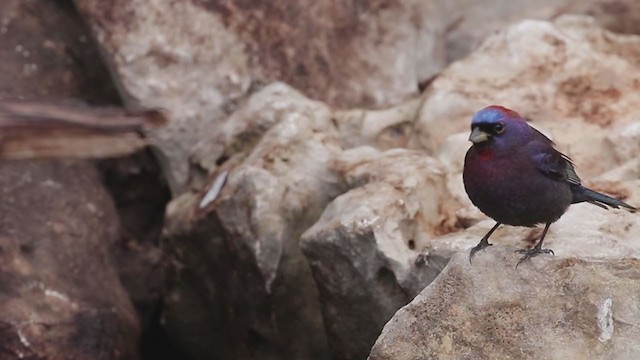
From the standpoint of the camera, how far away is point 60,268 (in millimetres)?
7004

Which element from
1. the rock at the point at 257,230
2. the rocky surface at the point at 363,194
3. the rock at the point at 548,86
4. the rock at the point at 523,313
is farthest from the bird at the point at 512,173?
the rock at the point at 257,230

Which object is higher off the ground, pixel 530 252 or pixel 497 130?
pixel 497 130

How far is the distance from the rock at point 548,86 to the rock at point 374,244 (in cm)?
73

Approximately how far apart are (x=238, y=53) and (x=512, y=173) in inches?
155

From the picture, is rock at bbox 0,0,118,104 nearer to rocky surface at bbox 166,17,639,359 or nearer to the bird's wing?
rocky surface at bbox 166,17,639,359

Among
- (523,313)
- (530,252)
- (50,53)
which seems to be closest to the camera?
(523,313)

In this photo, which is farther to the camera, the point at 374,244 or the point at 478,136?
the point at 374,244

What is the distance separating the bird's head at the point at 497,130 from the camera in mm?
4520

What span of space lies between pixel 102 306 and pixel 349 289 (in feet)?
6.15

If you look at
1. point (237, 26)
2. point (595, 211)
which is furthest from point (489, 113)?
point (237, 26)

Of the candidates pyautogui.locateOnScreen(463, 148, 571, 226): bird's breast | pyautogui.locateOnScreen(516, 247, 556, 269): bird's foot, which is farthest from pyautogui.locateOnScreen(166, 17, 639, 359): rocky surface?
pyautogui.locateOnScreen(516, 247, 556, 269): bird's foot

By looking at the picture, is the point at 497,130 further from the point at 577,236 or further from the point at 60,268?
the point at 60,268

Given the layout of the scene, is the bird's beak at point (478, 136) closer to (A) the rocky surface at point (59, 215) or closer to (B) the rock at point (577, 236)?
(B) the rock at point (577, 236)

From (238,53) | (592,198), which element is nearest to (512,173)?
(592,198)
